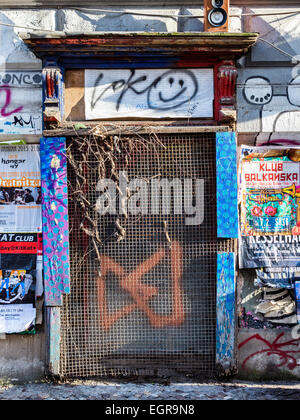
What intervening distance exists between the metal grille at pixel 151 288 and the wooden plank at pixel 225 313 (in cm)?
13

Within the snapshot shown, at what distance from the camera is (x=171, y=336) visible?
21.2ft

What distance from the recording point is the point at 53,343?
635cm

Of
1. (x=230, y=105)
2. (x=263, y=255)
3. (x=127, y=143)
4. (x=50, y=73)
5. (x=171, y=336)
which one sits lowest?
(x=171, y=336)

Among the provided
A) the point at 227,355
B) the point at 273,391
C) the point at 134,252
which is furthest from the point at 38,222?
the point at 273,391

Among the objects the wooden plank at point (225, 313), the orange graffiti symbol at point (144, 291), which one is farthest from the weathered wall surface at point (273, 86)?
the orange graffiti symbol at point (144, 291)

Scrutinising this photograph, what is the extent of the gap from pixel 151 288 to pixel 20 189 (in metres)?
2.19

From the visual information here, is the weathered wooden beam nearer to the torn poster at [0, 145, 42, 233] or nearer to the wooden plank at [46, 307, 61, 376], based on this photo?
the torn poster at [0, 145, 42, 233]

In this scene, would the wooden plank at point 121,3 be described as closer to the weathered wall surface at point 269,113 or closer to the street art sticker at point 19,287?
the weathered wall surface at point 269,113

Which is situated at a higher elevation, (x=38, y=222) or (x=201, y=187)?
(x=201, y=187)

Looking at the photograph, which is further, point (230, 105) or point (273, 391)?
point (230, 105)

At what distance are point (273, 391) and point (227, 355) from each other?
2.28 ft

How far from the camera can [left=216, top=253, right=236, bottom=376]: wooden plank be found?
6320 millimetres

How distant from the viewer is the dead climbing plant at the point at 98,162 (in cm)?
644

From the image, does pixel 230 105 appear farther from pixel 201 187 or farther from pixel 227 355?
pixel 227 355
